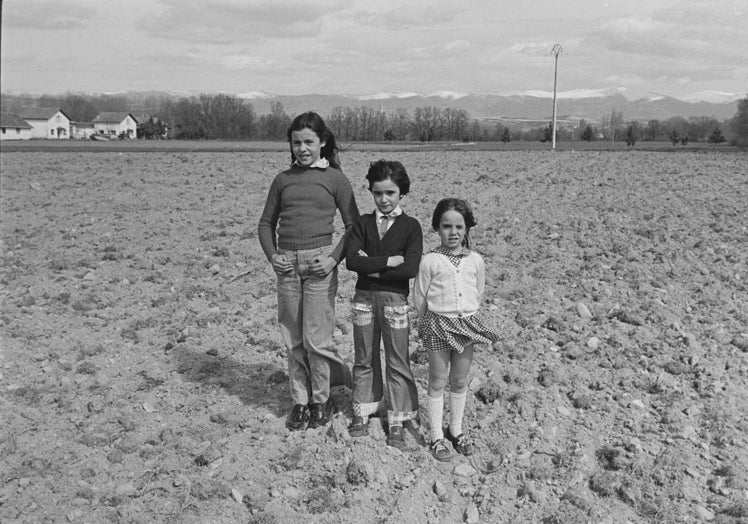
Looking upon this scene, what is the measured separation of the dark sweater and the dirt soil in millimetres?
1069

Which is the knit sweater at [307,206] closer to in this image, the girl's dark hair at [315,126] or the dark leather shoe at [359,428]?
the girl's dark hair at [315,126]

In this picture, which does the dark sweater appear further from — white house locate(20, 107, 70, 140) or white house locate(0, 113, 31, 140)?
white house locate(20, 107, 70, 140)

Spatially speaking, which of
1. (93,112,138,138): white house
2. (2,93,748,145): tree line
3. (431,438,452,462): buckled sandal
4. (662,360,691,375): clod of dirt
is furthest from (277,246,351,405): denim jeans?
(93,112,138,138): white house

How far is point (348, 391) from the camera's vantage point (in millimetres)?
5531

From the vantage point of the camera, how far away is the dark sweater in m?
4.44

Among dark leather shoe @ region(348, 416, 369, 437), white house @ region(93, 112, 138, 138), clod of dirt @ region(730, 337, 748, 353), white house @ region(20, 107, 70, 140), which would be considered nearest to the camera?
dark leather shoe @ region(348, 416, 369, 437)

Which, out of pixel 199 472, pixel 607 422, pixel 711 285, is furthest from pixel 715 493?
pixel 711 285

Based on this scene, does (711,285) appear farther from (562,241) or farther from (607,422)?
(607,422)

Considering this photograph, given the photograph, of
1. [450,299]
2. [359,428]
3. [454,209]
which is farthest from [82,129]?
[450,299]

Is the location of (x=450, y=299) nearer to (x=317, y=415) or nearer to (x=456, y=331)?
(x=456, y=331)

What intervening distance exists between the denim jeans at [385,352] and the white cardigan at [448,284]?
8.8 inches

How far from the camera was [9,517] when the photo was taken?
3.95 meters

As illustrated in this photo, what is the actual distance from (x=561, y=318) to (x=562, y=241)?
→ 10.8 feet

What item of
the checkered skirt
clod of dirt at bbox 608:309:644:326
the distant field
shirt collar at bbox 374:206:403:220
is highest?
the distant field
